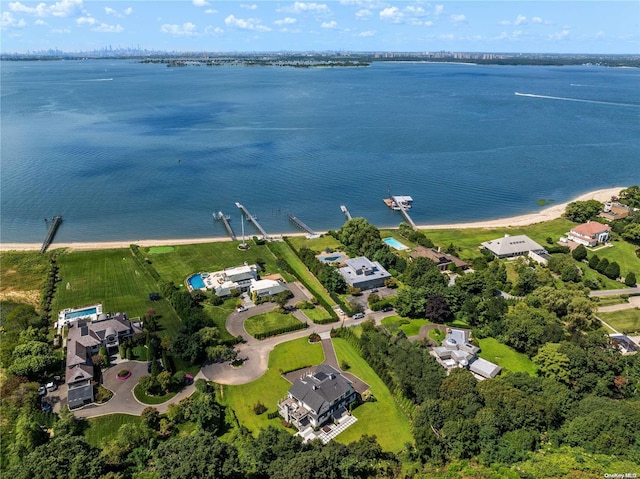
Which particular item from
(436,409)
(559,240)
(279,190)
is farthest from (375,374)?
(279,190)

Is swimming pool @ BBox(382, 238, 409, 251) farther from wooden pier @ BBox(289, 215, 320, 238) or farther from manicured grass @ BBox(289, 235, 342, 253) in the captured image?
wooden pier @ BBox(289, 215, 320, 238)

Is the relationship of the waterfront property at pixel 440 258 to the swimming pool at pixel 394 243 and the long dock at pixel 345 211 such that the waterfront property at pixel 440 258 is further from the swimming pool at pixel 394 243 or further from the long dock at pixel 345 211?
the long dock at pixel 345 211

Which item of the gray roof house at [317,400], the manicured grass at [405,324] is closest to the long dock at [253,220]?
the manicured grass at [405,324]

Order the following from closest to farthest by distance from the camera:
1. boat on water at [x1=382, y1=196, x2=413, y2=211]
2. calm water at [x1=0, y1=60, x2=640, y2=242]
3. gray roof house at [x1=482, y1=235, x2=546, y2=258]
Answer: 1. gray roof house at [x1=482, y1=235, x2=546, y2=258]
2. calm water at [x1=0, y1=60, x2=640, y2=242]
3. boat on water at [x1=382, y1=196, x2=413, y2=211]

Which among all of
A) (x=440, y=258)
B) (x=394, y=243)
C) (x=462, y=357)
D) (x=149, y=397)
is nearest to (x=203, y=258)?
(x=149, y=397)

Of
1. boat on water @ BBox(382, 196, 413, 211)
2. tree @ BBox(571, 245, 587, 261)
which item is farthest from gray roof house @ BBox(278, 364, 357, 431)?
boat on water @ BBox(382, 196, 413, 211)
